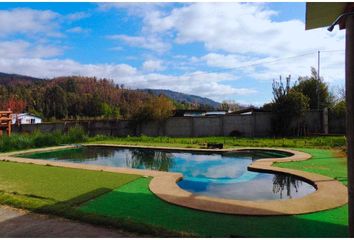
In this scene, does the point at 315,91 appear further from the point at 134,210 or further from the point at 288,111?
the point at 134,210

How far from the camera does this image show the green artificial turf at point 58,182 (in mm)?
6824

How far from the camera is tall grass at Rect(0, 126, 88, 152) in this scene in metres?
16.2

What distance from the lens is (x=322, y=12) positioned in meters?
3.88

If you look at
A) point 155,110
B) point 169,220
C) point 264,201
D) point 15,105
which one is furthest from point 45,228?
point 15,105

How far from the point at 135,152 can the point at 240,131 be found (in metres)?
8.57

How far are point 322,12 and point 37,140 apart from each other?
16.9 meters

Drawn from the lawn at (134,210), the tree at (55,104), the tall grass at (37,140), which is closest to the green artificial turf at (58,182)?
the lawn at (134,210)

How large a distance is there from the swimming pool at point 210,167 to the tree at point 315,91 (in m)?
14.0

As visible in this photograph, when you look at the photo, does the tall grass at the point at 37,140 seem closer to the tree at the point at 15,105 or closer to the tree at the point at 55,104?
the tree at the point at 15,105

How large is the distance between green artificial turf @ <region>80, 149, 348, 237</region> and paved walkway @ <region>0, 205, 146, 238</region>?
51 centimetres

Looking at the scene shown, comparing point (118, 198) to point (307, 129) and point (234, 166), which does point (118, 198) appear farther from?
point (307, 129)

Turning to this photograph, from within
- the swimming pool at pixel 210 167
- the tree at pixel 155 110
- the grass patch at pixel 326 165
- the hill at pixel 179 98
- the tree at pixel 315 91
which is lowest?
the swimming pool at pixel 210 167

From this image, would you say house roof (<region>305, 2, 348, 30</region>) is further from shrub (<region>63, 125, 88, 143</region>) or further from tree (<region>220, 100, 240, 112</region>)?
tree (<region>220, 100, 240, 112</region>)

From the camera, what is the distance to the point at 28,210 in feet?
18.9
